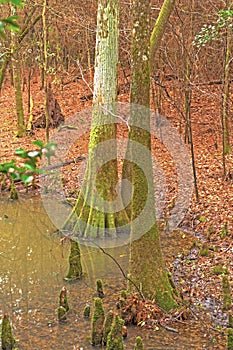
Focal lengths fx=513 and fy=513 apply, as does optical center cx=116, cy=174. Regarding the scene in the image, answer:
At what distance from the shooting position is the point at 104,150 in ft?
34.0

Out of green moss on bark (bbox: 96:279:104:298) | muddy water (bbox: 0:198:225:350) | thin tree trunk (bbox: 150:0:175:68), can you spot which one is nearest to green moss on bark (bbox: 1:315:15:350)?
muddy water (bbox: 0:198:225:350)

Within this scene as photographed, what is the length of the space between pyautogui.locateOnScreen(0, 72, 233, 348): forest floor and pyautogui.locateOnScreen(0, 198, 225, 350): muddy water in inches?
23.6

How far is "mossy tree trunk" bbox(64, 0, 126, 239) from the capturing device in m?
10.0

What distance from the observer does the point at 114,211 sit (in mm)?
10234

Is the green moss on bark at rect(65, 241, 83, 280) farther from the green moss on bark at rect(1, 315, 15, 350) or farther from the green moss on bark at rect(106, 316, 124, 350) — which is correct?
the green moss on bark at rect(106, 316, 124, 350)

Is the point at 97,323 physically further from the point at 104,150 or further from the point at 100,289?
the point at 104,150

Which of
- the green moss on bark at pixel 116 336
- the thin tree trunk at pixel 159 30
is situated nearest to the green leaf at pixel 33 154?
the green moss on bark at pixel 116 336

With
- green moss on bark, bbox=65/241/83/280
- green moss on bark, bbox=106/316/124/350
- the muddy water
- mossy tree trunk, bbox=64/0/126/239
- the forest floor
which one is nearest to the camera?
green moss on bark, bbox=106/316/124/350

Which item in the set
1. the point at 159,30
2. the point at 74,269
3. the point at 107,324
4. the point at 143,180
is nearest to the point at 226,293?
the point at 107,324

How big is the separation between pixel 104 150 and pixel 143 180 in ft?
12.9

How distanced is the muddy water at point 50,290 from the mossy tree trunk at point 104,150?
0.65m

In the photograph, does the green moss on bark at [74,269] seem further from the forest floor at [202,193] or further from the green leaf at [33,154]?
the green leaf at [33,154]

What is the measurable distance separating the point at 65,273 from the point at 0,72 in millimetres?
13906

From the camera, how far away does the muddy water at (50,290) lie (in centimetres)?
600
